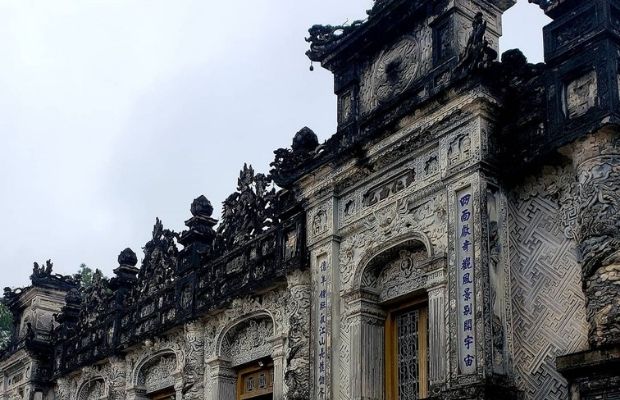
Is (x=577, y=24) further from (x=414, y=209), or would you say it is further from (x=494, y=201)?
(x=414, y=209)

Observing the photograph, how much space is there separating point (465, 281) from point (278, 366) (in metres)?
4.16

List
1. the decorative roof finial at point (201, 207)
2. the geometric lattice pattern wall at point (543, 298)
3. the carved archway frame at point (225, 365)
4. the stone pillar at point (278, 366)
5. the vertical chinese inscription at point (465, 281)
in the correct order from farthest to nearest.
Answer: the decorative roof finial at point (201, 207), the carved archway frame at point (225, 365), the stone pillar at point (278, 366), the vertical chinese inscription at point (465, 281), the geometric lattice pattern wall at point (543, 298)

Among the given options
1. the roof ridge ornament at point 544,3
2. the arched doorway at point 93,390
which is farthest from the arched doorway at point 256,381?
the roof ridge ornament at point 544,3

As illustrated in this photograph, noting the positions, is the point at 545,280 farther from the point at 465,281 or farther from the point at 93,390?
the point at 93,390

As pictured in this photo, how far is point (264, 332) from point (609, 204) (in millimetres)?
6500

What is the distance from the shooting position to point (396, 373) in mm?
11453

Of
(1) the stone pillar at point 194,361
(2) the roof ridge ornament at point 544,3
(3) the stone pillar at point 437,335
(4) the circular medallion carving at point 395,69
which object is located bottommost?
(3) the stone pillar at point 437,335

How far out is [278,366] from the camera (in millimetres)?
13406

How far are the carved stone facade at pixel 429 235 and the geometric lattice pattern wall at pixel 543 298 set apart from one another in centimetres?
2

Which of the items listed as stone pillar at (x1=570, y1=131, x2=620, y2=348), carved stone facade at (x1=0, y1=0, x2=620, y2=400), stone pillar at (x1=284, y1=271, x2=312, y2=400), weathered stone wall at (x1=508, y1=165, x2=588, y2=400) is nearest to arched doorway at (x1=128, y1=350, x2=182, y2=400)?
carved stone facade at (x1=0, y1=0, x2=620, y2=400)

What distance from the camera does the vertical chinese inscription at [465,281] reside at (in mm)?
9852

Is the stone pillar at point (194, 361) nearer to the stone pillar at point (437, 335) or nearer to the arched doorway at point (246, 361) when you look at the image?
the arched doorway at point (246, 361)

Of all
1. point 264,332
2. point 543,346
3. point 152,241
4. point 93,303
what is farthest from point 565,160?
point 93,303

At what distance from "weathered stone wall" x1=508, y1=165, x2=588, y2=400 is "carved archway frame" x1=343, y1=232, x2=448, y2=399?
2.75ft
